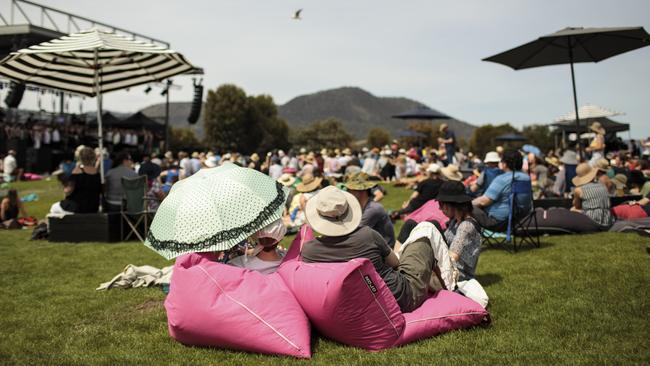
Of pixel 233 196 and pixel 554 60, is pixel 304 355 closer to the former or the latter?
pixel 233 196

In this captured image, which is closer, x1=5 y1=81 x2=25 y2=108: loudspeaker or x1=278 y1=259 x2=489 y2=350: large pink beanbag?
x1=278 y1=259 x2=489 y2=350: large pink beanbag

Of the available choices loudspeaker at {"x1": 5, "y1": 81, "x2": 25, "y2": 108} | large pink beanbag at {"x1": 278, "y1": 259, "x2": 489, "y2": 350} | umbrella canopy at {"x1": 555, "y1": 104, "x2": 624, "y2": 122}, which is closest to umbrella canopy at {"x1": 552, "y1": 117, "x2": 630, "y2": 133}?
umbrella canopy at {"x1": 555, "y1": 104, "x2": 624, "y2": 122}

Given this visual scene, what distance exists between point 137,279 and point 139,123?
2893cm

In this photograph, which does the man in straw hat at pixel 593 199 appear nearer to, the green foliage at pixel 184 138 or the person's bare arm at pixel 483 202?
the person's bare arm at pixel 483 202

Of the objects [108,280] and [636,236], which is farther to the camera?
[636,236]

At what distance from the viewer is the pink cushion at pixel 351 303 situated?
357 cm

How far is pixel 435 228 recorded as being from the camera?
4402mm

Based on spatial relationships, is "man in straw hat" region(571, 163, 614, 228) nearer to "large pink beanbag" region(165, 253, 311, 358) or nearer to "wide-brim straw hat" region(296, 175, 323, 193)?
"wide-brim straw hat" region(296, 175, 323, 193)

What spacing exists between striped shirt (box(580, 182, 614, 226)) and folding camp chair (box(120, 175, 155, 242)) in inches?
277

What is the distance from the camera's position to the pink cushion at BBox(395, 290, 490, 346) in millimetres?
3850

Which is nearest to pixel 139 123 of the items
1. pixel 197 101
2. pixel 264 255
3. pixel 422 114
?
pixel 197 101

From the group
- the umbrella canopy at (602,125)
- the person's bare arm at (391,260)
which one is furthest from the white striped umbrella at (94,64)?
the umbrella canopy at (602,125)

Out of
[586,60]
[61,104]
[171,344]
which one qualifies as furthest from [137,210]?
[61,104]

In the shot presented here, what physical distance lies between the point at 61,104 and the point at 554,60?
27.6 meters
